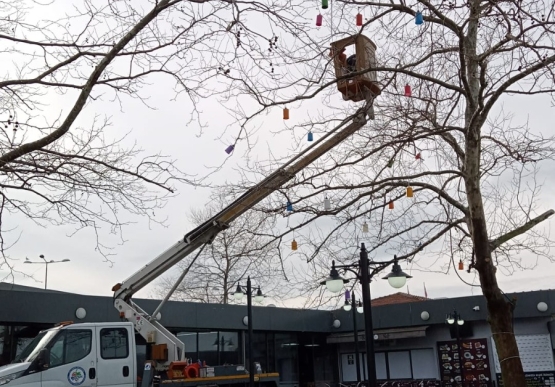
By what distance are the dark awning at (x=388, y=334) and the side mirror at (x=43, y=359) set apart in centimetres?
1779

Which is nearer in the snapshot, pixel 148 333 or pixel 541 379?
pixel 148 333

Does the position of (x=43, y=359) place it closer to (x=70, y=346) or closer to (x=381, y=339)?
(x=70, y=346)

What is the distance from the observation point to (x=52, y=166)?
328 inches

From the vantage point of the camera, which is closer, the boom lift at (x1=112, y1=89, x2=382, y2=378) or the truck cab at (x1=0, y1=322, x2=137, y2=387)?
the truck cab at (x1=0, y1=322, x2=137, y2=387)

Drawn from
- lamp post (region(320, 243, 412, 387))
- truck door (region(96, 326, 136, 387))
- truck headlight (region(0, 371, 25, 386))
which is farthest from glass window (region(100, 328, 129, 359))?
Answer: lamp post (region(320, 243, 412, 387))

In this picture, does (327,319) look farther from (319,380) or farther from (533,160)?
(533,160)

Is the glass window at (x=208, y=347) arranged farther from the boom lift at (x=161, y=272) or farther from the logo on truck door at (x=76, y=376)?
the logo on truck door at (x=76, y=376)

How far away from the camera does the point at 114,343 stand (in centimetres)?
1323

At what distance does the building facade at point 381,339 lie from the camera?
23.0 meters

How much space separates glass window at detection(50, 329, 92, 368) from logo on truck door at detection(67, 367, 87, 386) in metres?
0.20

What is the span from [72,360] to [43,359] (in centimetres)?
58

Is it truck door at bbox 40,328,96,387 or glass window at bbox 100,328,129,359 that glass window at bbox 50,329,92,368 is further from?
glass window at bbox 100,328,129,359

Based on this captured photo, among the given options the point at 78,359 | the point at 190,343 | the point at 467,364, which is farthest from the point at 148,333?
the point at 467,364

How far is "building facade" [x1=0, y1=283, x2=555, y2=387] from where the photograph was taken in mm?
23047
